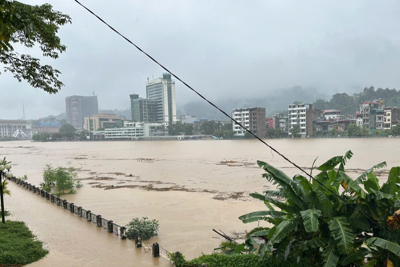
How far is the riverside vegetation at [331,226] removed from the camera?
535 centimetres

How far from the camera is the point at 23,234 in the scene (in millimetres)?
9266

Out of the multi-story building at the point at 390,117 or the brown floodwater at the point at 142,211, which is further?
the multi-story building at the point at 390,117

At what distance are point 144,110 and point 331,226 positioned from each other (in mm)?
147632

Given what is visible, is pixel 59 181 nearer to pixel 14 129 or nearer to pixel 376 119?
pixel 376 119

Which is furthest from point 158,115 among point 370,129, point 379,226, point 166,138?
point 379,226

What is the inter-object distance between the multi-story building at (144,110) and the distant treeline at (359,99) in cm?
8332

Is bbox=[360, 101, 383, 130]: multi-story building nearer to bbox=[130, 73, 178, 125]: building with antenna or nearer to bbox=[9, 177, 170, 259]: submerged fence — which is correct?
bbox=[9, 177, 170, 259]: submerged fence

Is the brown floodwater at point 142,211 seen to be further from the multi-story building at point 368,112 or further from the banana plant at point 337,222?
the multi-story building at point 368,112

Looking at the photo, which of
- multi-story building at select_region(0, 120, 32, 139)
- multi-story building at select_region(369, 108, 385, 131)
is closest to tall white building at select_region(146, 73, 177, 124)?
multi-story building at select_region(0, 120, 32, 139)

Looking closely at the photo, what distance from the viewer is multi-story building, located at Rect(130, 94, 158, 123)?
14810 cm

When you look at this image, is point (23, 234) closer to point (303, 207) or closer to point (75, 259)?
point (75, 259)

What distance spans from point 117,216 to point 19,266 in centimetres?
728

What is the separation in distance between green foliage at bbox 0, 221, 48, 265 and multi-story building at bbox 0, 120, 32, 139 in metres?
Result: 191

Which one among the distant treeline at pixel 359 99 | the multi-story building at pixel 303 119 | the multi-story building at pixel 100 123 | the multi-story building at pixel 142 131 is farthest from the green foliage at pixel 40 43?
the multi-story building at pixel 100 123
